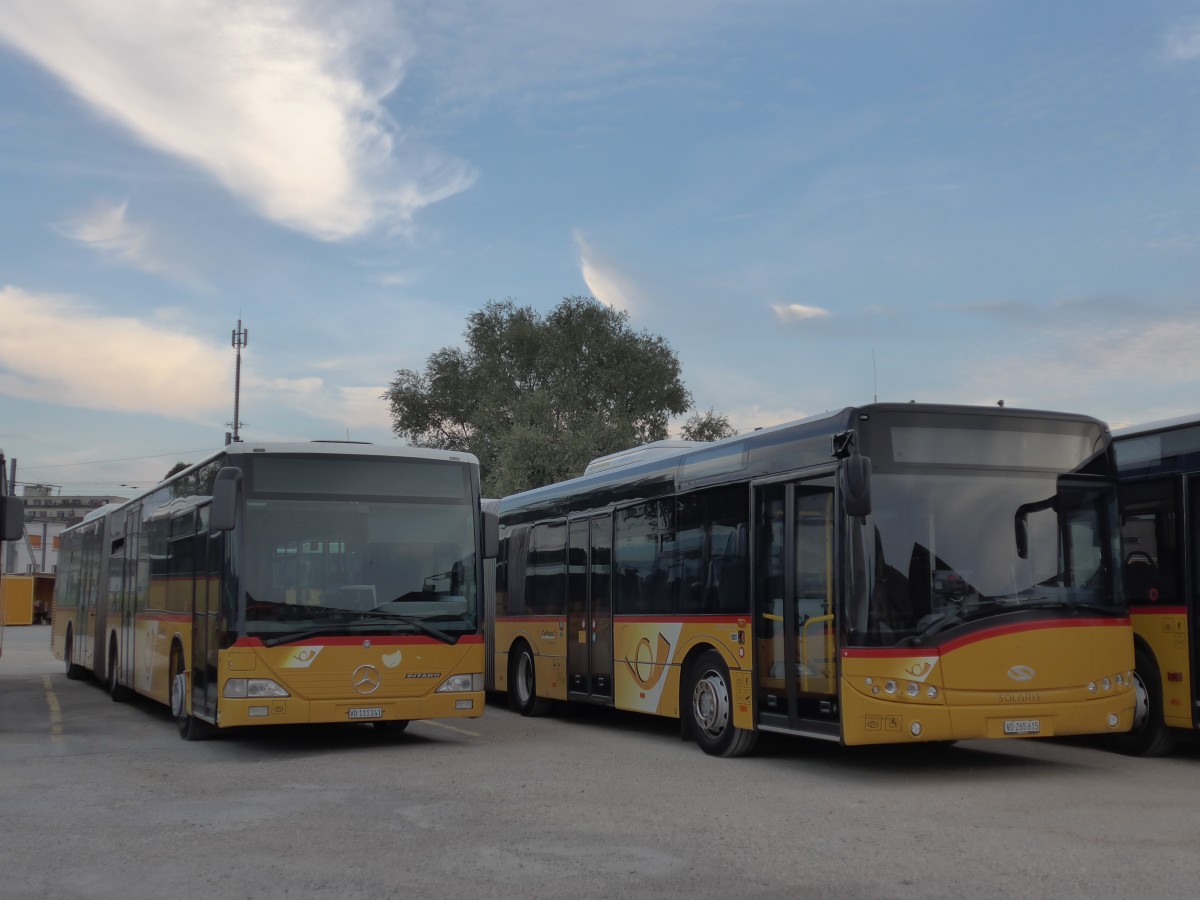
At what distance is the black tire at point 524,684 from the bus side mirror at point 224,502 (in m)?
6.07

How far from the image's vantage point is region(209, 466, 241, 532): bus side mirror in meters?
12.9

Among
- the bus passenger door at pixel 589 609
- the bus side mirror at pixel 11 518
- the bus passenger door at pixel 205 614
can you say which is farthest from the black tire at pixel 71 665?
the bus passenger door at pixel 589 609

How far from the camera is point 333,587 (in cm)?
1331

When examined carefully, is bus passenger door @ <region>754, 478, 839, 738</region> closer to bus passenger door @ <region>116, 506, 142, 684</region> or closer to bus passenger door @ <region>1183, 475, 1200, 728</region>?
bus passenger door @ <region>1183, 475, 1200, 728</region>

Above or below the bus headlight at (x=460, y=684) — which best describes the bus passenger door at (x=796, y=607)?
above

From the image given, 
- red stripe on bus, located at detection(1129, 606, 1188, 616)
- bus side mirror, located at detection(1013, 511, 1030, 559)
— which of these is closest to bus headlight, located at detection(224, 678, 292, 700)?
bus side mirror, located at detection(1013, 511, 1030, 559)

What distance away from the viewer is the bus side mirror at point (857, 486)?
34.6 ft

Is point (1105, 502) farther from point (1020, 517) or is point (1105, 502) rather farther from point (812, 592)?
point (812, 592)

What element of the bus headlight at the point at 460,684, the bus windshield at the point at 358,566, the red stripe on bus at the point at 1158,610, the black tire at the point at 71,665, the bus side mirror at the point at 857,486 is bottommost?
the black tire at the point at 71,665

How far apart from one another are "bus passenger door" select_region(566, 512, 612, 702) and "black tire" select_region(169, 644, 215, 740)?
4.32 metres

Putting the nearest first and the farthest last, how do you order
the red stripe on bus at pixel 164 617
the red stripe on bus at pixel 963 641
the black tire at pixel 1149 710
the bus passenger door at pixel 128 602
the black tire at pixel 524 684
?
the red stripe on bus at pixel 963 641
the black tire at pixel 1149 710
the red stripe on bus at pixel 164 617
the black tire at pixel 524 684
the bus passenger door at pixel 128 602

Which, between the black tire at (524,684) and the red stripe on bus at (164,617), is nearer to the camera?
the red stripe on bus at (164,617)

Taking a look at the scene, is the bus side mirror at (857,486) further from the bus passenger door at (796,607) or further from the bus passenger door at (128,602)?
the bus passenger door at (128,602)

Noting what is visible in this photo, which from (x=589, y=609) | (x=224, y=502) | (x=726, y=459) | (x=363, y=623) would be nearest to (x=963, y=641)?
(x=726, y=459)
